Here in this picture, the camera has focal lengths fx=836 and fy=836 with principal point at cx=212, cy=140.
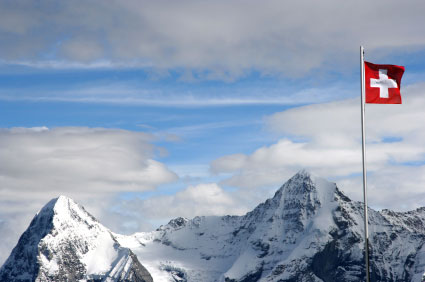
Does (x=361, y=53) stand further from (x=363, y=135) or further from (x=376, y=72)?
(x=363, y=135)

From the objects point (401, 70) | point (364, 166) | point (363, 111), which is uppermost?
point (401, 70)

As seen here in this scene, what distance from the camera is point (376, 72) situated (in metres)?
95.3

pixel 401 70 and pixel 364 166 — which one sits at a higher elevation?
pixel 401 70

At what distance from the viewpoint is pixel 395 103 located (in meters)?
93.9

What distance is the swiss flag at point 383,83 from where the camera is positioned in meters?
93.8

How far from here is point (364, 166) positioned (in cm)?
9331

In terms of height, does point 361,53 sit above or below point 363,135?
above

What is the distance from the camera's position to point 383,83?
94938 millimetres

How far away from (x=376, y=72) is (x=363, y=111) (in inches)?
211

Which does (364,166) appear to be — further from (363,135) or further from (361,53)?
(361,53)

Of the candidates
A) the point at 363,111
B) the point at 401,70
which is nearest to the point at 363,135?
the point at 363,111

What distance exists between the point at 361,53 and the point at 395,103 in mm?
7034

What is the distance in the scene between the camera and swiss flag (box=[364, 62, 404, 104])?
93.8 m

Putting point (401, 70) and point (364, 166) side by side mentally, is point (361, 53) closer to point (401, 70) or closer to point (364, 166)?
point (401, 70)
